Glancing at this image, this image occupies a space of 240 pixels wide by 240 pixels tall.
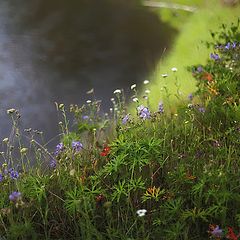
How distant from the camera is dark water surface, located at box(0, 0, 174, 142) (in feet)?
21.2

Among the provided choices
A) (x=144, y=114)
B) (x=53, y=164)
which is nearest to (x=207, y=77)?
(x=144, y=114)

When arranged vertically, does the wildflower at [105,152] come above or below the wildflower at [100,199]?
above

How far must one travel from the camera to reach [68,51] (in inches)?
310

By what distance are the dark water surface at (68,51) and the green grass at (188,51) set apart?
0.93 ft

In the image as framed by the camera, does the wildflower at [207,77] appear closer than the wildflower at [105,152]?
No

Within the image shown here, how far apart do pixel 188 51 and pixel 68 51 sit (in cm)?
178

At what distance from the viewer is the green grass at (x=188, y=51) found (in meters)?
6.04

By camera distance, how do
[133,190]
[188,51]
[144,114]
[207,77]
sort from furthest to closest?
1. [188,51]
2. [207,77]
3. [144,114]
4. [133,190]

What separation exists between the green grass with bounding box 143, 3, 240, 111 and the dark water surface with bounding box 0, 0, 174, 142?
28cm

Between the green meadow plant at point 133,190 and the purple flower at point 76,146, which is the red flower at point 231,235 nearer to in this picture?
the green meadow plant at point 133,190

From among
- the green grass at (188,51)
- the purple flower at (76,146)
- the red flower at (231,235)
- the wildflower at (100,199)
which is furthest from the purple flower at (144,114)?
the green grass at (188,51)

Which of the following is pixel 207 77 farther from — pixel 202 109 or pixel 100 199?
pixel 100 199

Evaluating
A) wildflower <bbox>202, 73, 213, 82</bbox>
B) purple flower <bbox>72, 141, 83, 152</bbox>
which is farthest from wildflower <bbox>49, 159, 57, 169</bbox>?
wildflower <bbox>202, 73, 213, 82</bbox>

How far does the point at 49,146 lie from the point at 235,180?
2576 millimetres
